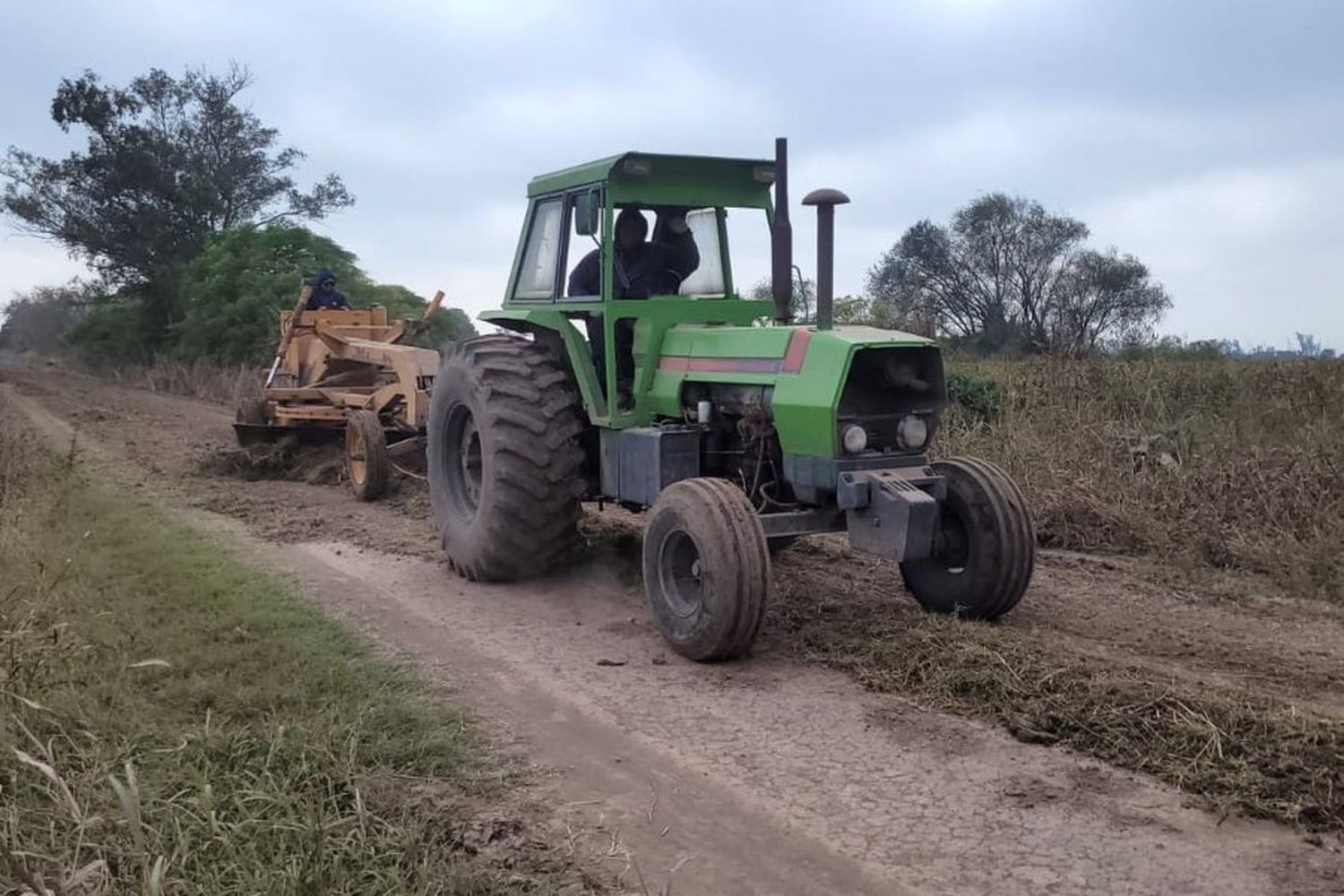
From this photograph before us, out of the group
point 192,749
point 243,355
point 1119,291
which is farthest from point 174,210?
point 192,749

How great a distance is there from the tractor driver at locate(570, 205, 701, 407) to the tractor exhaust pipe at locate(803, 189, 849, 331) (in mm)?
1482

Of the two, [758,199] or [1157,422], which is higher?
[758,199]

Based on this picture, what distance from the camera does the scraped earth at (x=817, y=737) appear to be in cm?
359

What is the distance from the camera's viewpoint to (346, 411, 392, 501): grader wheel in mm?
10180

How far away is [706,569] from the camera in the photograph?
5438 mm

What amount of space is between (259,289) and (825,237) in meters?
22.3

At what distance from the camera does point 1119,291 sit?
15.6 m

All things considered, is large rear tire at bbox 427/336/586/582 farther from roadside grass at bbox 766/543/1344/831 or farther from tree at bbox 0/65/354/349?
tree at bbox 0/65/354/349

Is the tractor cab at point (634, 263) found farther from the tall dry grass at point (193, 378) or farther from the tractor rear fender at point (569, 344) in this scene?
the tall dry grass at point (193, 378)

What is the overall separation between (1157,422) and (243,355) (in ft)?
68.9

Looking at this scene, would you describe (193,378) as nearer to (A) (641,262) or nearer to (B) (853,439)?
(A) (641,262)

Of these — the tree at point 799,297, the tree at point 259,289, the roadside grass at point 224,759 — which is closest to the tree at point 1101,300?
the tree at point 799,297

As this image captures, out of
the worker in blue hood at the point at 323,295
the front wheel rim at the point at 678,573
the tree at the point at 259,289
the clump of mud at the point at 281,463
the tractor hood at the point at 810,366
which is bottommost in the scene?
the front wheel rim at the point at 678,573

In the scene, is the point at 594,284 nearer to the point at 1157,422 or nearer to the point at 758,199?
the point at 758,199
